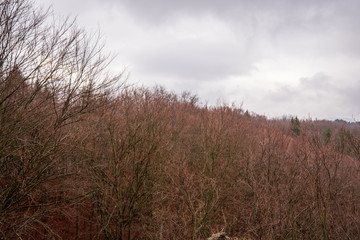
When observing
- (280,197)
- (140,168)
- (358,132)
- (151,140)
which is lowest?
(280,197)

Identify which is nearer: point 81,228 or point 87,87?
point 87,87

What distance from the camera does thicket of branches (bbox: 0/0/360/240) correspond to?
9539 mm

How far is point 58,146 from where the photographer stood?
33.4 feet

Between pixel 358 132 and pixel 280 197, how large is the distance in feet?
14.9

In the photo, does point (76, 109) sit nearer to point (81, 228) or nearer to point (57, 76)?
point (57, 76)

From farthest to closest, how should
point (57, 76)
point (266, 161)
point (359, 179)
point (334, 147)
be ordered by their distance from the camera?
point (266, 161)
point (359, 179)
point (334, 147)
point (57, 76)

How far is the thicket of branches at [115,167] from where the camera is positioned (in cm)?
954

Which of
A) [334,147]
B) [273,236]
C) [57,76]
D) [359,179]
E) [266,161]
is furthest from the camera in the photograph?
[266,161]

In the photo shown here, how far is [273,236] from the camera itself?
1002 centimetres

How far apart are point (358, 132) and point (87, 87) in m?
12.0

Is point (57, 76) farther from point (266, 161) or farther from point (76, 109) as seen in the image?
point (266, 161)

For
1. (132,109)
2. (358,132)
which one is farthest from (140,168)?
(358,132)

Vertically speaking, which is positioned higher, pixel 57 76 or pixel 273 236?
pixel 57 76

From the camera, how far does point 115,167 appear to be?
1138 centimetres
